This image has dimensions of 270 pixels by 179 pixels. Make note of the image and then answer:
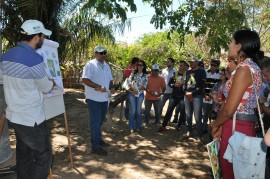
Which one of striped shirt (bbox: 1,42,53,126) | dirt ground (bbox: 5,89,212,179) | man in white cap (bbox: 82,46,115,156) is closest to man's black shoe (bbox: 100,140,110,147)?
dirt ground (bbox: 5,89,212,179)

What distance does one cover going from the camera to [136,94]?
7223 mm

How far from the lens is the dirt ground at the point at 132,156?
4719 mm

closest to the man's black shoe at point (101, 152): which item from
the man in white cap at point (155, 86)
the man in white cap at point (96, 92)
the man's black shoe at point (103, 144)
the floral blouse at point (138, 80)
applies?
the man in white cap at point (96, 92)

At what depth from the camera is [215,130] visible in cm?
267

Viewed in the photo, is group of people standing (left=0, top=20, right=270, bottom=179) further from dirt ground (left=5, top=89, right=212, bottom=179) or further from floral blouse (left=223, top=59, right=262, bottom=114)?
dirt ground (left=5, top=89, right=212, bottom=179)

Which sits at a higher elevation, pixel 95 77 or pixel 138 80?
pixel 95 77

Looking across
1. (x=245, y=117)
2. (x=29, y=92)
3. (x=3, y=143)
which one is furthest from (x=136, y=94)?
(x=245, y=117)

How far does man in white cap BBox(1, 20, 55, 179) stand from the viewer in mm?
3070

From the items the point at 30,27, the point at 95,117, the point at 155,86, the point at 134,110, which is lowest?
the point at 134,110

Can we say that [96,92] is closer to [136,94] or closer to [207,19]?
[136,94]

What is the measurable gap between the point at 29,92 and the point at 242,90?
2.11 m

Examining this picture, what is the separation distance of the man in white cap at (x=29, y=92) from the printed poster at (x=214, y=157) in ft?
6.00

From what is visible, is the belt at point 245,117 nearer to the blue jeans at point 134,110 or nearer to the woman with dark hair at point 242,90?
the woman with dark hair at point 242,90

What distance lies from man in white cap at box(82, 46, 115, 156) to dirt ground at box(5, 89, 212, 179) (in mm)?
390
